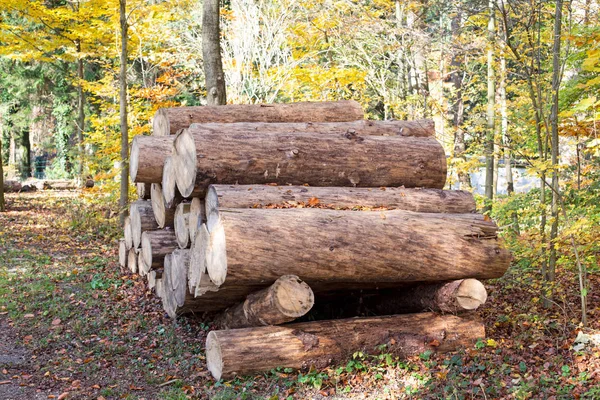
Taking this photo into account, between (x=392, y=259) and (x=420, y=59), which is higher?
(x=420, y=59)

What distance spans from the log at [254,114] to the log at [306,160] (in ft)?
4.98

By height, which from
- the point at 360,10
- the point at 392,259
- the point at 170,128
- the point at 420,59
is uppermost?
the point at 360,10

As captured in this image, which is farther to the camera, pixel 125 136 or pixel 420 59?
pixel 420 59

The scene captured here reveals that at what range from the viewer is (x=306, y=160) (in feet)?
22.5

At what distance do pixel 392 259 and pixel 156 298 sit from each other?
153 inches

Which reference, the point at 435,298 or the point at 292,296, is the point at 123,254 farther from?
the point at 435,298

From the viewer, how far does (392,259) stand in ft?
19.7

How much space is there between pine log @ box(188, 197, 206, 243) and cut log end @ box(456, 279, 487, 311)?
2.81 meters

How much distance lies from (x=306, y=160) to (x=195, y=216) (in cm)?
139

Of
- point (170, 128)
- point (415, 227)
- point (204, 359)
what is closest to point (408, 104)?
point (170, 128)

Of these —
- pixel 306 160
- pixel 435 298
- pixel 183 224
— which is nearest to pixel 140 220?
pixel 183 224

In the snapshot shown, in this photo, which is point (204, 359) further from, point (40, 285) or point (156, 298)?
point (40, 285)

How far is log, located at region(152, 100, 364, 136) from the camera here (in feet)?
27.5

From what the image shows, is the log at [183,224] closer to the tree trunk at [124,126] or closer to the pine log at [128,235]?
the pine log at [128,235]
